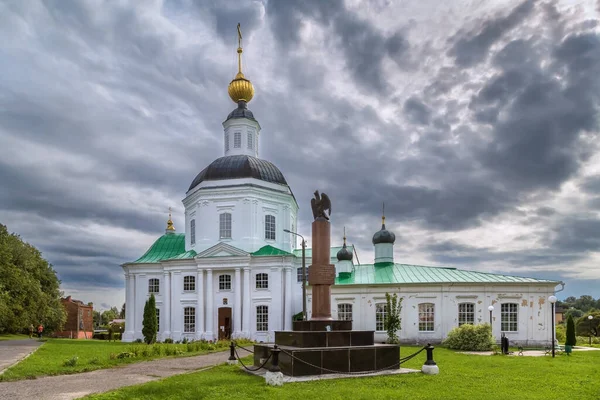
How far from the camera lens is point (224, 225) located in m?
38.9

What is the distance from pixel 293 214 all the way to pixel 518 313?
18749 mm

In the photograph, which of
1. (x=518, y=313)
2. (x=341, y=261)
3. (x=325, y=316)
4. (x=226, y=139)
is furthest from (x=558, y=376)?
(x=226, y=139)

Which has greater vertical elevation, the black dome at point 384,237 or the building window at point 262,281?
the black dome at point 384,237

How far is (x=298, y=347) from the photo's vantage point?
50.5ft

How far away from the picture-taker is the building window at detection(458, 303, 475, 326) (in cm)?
3200

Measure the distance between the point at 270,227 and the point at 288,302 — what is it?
20.7ft

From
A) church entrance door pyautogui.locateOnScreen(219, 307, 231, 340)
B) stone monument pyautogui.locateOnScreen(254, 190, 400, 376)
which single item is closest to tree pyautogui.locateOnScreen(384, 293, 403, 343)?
church entrance door pyautogui.locateOnScreen(219, 307, 231, 340)

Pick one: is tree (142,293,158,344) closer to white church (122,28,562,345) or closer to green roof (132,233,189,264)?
white church (122,28,562,345)

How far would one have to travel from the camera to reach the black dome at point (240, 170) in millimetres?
39219

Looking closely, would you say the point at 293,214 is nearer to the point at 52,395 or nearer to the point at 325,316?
the point at 325,316

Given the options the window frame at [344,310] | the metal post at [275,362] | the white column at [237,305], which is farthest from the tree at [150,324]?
the metal post at [275,362]

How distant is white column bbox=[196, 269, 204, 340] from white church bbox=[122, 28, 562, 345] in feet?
0.23

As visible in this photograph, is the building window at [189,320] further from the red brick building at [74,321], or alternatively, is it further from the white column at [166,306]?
the red brick building at [74,321]

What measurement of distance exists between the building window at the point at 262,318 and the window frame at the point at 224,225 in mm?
5991
